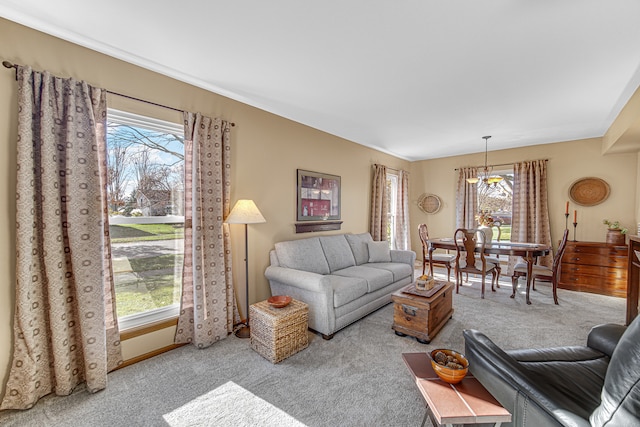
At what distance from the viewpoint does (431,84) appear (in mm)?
2666

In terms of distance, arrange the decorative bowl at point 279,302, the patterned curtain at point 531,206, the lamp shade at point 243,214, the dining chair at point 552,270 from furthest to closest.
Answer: the patterned curtain at point 531,206 < the dining chair at point 552,270 < the lamp shade at point 243,214 < the decorative bowl at point 279,302

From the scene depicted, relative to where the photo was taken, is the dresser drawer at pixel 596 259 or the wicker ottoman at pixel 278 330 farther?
the dresser drawer at pixel 596 259

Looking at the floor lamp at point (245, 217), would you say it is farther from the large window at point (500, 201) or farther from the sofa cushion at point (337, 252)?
the large window at point (500, 201)

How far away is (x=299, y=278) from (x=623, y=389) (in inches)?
89.8

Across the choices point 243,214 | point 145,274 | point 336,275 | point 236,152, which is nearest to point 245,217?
point 243,214

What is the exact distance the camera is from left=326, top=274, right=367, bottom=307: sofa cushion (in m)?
2.74

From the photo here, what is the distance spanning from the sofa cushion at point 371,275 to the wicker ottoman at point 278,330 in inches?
36.6

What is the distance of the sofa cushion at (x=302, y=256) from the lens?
3235mm

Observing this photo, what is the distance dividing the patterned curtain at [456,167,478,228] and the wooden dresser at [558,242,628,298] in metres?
1.59

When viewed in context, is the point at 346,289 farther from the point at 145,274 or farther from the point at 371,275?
the point at 145,274

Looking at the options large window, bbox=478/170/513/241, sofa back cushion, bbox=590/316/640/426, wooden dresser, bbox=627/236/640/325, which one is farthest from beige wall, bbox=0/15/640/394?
sofa back cushion, bbox=590/316/640/426

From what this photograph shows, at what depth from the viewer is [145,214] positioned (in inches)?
96.7

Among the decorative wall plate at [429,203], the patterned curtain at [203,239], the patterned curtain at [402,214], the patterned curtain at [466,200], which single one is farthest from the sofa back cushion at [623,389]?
the decorative wall plate at [429,203]

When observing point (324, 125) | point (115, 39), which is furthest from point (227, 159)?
point (324, 125)
